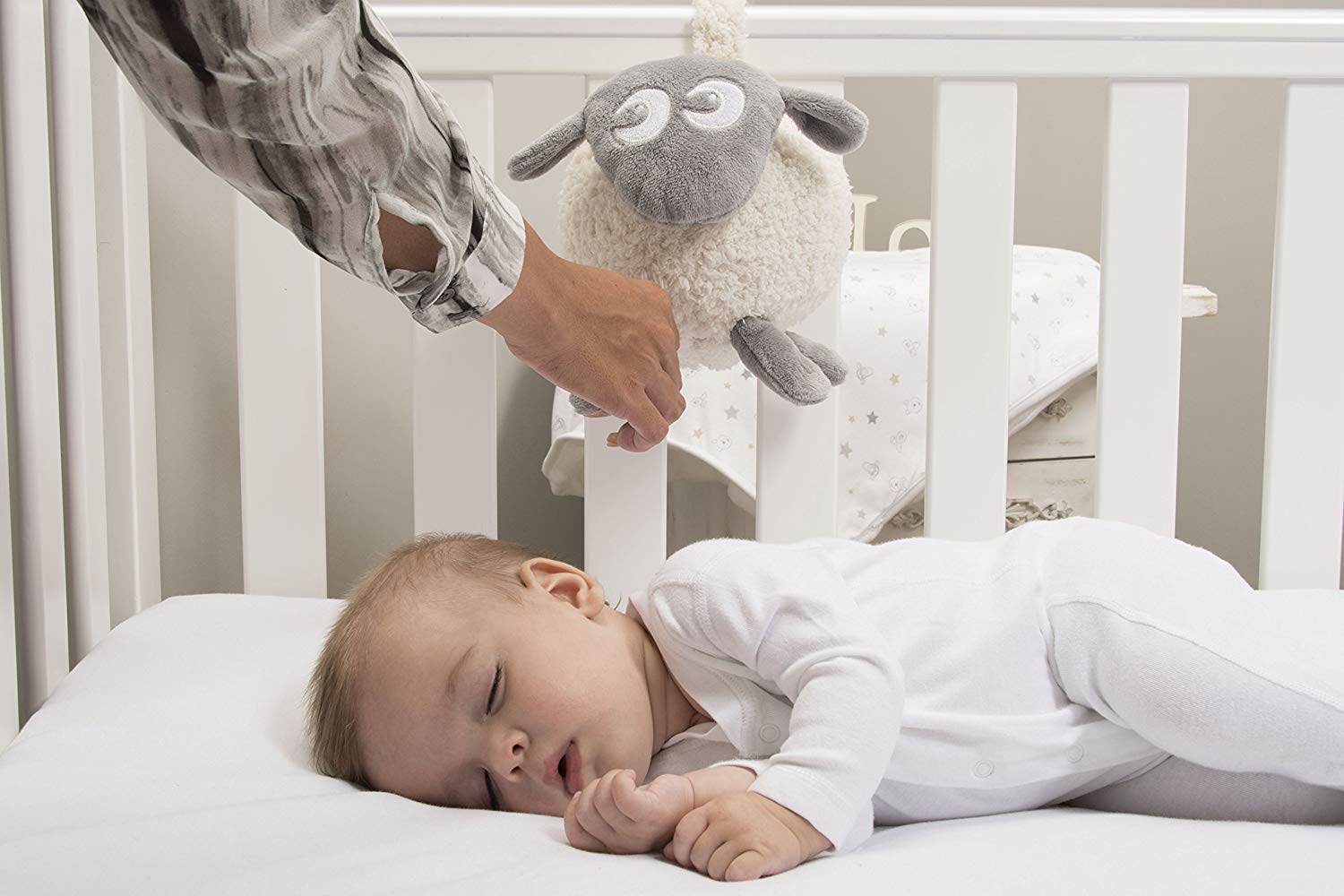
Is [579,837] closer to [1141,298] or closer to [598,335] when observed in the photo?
[598,335]

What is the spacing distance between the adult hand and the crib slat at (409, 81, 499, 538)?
0.63 ft

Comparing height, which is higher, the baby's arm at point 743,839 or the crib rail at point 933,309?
the crib rail at point 933,309

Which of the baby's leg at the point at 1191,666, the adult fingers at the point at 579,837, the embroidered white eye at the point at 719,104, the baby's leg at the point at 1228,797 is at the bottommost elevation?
the baby's leg at the point at 1228,797

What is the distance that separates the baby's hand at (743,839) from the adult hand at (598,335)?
326mm

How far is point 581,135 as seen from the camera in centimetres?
97

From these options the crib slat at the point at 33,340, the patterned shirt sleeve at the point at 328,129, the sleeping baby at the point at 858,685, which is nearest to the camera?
the patterned shirt sleeve at the point at 328,129

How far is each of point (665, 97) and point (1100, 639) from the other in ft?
1.65

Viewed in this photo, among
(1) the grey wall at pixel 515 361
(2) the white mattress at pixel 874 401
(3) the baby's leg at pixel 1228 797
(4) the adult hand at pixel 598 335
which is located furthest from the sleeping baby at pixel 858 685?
(1) the grey wall at pixel 515 361

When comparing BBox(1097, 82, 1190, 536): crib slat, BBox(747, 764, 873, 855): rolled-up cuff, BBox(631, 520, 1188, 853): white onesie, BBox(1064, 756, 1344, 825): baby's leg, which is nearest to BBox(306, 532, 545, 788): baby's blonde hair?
BBox(631, 520, 1188, 853): white onesie

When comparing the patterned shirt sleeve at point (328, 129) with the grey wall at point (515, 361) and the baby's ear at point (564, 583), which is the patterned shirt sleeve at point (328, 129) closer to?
the baby's ear at point (564, 583)

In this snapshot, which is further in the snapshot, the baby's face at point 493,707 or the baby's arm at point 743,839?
the baby's face at point 493,707

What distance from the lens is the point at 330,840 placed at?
64 centimetres

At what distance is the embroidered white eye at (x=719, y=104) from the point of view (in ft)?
2.99

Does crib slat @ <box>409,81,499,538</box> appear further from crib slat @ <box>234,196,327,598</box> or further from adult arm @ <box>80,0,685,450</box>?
adult arm @ <box>80,0,685,450</box>
